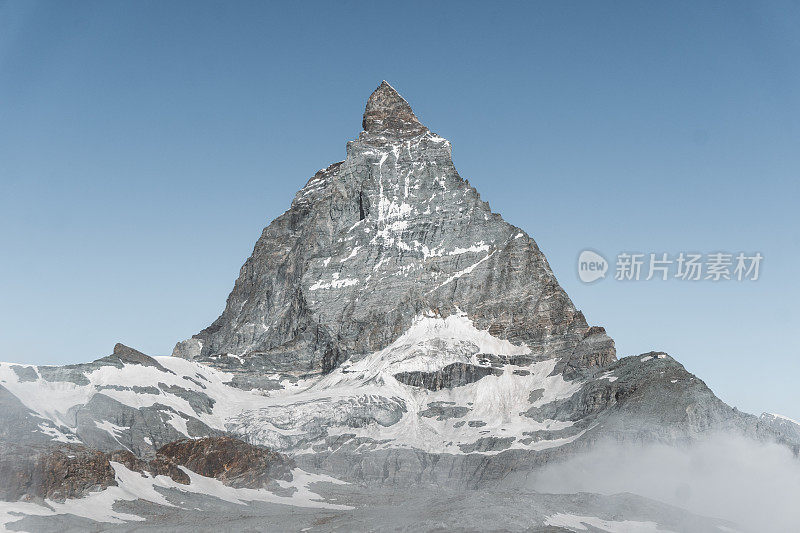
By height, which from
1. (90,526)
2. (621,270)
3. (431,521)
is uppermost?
(621,270)

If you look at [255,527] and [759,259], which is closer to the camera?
[759,259]

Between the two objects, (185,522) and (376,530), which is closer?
(376,530)

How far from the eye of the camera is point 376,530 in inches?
6417

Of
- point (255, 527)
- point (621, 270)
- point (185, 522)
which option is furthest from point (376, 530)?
point (621, 270)

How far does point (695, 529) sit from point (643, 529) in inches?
370

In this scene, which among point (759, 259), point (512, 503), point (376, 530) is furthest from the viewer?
point (512, 503)

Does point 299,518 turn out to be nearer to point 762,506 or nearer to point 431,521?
Answer: point 431,521

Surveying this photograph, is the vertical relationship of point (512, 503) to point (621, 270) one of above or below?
below

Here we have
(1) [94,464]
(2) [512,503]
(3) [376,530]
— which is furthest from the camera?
(1) [94,464]

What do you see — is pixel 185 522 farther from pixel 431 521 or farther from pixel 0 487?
pixel 431 521

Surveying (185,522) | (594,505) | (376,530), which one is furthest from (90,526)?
(594,505)

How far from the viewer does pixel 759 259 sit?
5113 inches

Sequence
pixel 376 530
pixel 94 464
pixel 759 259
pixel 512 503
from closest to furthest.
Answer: pixel 759 259 < pixel 376 530 < pixel 512 503 < pixel 94 464

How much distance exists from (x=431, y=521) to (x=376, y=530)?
33.4ft
